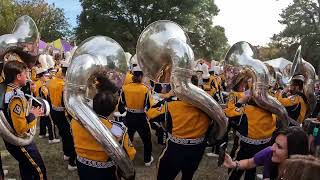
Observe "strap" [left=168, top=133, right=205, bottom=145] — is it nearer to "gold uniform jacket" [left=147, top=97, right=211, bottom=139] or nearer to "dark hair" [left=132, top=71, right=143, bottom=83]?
"gold uniform jacket" [left=147, top=97, right=211, bottom=139]

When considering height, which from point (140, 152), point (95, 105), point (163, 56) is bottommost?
point (140, 152)

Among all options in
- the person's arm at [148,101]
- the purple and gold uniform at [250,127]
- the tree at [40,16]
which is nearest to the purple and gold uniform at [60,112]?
the person's arm at [148,101]

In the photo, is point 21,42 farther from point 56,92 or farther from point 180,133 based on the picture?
point 180,133

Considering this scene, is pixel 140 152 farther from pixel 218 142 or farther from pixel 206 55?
pixel 206 55

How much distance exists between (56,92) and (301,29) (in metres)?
31.8

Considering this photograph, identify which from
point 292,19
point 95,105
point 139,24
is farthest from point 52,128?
point 292,19

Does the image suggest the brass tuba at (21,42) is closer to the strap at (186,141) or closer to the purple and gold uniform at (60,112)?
the purple and gold uniform at (60,112)

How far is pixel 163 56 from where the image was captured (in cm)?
442

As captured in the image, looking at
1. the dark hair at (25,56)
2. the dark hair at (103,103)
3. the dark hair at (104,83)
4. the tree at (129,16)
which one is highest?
the tree at (129,16)

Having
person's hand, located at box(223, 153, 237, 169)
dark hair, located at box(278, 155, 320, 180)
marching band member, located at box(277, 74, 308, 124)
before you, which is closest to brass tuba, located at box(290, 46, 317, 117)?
marching band member, located at box(277, 74, 308, 124)

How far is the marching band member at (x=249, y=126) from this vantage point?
5.04m

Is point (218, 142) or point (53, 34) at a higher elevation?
point (53, 34)

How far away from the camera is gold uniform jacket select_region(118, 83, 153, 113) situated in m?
6.93

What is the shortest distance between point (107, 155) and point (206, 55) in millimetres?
35291
